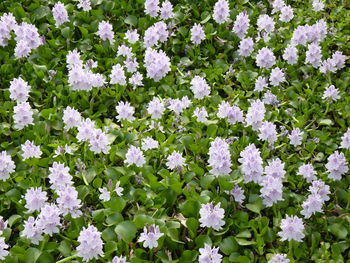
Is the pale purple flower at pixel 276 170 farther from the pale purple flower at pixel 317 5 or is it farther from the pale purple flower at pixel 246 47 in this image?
the pale purple flower at pixel 317 5

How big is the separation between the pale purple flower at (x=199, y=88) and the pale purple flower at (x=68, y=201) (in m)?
1.56

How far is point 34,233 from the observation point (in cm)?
320

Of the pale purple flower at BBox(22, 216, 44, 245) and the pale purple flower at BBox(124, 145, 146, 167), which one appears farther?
the pale purple flower at BBox(124, 145, 146, 167)

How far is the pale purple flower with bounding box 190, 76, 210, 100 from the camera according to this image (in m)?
4.42

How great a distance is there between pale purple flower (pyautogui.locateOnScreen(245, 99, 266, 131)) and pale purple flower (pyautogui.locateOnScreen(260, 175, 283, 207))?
0.66 meters

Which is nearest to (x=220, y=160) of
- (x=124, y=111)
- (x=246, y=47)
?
(x=124, y=111)

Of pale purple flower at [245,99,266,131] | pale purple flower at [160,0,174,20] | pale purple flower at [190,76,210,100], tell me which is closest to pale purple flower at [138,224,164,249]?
pale purple flower at [245,99,266,131]

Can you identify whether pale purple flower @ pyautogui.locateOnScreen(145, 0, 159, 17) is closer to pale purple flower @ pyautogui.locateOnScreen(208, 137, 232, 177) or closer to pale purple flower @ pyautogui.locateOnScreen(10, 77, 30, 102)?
pale purple flower @ pyautogui.locateOnScreen(10, 77, 30, 102)

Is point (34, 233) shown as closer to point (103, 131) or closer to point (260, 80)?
point (103, 131)

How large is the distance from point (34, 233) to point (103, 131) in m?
1.19

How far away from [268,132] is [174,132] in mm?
764

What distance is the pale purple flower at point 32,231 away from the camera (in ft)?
10.5

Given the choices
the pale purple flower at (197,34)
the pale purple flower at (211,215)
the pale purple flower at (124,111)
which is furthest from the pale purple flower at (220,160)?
the pale purple flower at (197,34)

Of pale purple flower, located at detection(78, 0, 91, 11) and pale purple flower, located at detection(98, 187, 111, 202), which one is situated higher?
pale purple flower, located at detection(78, 0, 91, 11)
